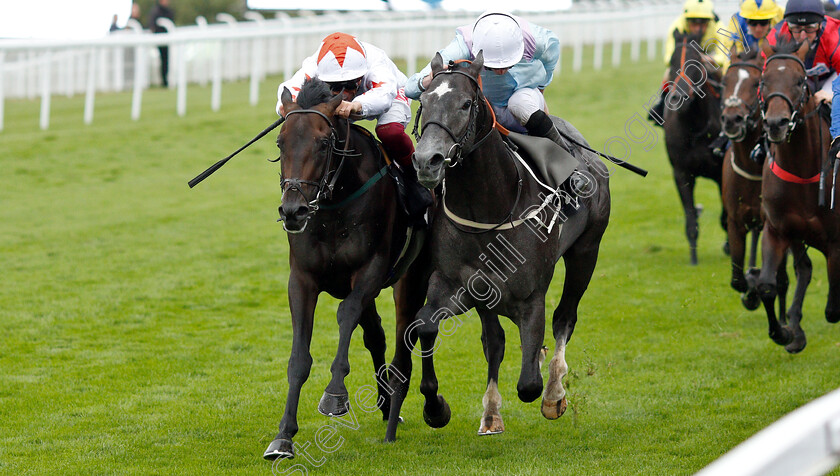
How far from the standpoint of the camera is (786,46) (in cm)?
600

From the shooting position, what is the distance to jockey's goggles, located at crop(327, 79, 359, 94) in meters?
5.00

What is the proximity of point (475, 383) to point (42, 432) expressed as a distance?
2484 mm

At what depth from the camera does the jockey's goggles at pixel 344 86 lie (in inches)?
197

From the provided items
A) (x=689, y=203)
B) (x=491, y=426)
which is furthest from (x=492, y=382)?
(x=689, y=203)

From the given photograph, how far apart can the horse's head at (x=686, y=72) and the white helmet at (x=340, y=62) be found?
4.96 m

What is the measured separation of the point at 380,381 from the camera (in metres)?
5.49

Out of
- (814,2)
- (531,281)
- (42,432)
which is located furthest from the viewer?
(814,2)

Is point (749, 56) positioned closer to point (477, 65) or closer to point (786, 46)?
point (786, 46)

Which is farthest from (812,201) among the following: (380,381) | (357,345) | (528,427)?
(357,345)

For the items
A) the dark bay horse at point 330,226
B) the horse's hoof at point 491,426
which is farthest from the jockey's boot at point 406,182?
the horse's hoof at point 491,426

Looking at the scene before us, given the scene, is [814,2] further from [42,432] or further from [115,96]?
[115,96]

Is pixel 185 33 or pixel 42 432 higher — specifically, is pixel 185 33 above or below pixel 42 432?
above

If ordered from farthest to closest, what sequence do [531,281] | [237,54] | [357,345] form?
1. [237,54]
2. [357,345]
3. [531,281]

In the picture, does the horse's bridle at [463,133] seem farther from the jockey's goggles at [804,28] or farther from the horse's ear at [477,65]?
the jockey's goggles at [804,28]
